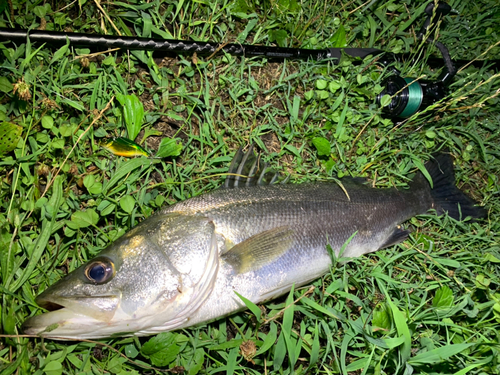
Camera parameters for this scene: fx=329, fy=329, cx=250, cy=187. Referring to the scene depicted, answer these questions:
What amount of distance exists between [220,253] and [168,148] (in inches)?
44.1

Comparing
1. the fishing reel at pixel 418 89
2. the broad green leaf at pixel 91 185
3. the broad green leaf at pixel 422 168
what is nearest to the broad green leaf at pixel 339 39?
the fishing reel at pixel 418 89

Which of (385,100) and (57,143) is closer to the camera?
(57,143)

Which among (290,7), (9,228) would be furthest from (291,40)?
(9,228)

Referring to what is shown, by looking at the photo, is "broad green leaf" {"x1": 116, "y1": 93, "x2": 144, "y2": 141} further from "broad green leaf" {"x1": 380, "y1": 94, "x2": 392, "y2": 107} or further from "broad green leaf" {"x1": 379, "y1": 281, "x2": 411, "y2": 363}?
"broad green leaf" {"x1": 379, "y1": 281, "x2": 411, "y2": 363}

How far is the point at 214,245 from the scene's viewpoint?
2.37m

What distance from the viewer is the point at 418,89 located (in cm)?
329

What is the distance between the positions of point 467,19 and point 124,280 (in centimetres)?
468

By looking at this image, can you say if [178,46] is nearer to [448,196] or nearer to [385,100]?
[385,100]

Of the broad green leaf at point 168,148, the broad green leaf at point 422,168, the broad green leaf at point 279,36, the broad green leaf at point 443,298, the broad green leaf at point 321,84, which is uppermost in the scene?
the broad green leaf at point 279,36

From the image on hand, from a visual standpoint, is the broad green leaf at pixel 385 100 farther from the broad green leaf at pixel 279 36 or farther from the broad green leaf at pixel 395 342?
the broad green leaf at pixel 395 342

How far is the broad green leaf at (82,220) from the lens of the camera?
266 cm

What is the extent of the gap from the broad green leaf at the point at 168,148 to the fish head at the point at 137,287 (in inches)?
31.1

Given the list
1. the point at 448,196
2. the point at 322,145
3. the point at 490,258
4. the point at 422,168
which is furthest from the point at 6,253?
the point at 490,258

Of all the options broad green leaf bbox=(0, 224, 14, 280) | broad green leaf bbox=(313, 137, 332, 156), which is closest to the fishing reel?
broad green leaf bbox=(313, 137, 332, 156)
